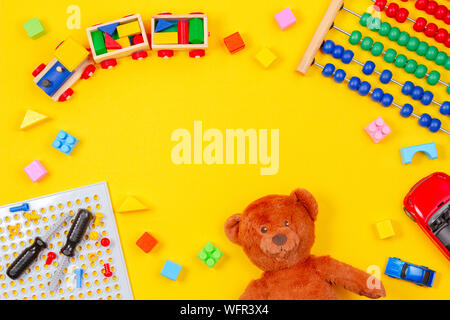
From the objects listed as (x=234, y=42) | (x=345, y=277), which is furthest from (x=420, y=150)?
(x=234, y=42)

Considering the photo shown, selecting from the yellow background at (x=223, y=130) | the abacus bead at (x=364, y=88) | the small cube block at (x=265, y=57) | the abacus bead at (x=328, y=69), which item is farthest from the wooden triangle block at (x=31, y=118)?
the abacus bead at (x=364, y=88)

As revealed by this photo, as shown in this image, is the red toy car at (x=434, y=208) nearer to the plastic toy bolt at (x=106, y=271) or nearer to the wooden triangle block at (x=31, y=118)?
the plastic toy bolt at (x=106, y=271)

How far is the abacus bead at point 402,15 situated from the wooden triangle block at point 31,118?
4.78ft

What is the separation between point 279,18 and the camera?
6.61ft

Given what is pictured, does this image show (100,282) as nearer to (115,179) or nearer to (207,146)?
(115,179)

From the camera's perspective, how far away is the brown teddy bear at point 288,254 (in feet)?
5.45

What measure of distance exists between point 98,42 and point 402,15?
1198 millimetres

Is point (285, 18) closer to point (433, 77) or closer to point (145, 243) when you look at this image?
point (433, 77)

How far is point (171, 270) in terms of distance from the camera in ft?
6.44

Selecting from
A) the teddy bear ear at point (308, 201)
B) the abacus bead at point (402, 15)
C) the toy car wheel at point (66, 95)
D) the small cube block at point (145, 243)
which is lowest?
the small cube block at point (145, 243)

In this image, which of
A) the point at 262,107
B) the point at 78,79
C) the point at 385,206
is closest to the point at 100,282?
the point at 78,79

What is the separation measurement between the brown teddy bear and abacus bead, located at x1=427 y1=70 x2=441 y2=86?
2.24 ft

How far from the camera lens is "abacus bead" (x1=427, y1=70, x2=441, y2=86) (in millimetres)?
1940

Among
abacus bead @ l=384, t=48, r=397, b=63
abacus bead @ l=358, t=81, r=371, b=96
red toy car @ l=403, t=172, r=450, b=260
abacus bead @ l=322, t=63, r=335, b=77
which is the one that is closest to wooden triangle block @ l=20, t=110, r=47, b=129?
abacus bead @ l=322, t=63, r=335, b=77
